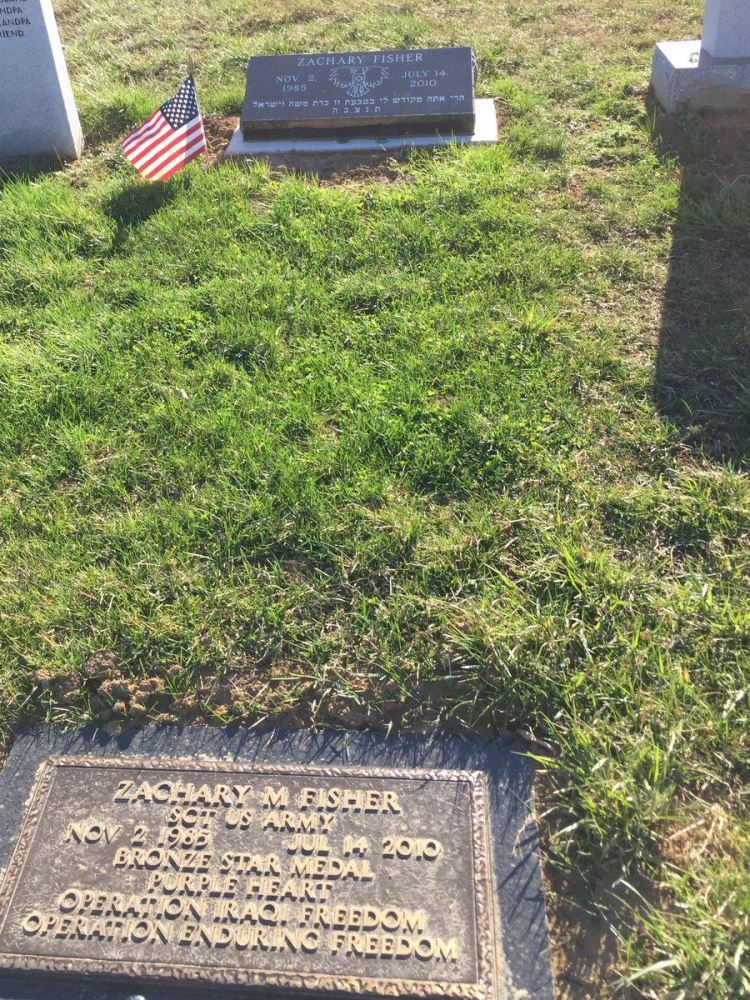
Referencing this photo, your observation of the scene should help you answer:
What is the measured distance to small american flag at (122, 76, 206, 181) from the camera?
5.02 m

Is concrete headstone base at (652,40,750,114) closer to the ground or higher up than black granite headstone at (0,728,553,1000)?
higher up

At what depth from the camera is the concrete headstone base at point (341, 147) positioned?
5453 millimetres

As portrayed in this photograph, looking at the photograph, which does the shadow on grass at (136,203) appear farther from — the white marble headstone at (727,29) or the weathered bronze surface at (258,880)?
the white marble headstone at (727,29)

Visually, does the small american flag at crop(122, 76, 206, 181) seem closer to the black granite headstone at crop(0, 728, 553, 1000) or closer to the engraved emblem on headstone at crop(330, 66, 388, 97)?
the engraved emblem on headstone at crop(330, 66, 388, 97)

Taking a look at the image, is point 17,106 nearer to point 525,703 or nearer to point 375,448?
point 375,448

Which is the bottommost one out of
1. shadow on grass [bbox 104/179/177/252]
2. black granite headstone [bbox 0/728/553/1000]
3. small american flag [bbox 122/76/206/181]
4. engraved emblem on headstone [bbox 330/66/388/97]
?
black granite headstone [bbox 0/728/553/1000]

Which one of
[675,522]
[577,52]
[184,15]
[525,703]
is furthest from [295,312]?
[184,15]

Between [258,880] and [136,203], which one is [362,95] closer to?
[136,203]

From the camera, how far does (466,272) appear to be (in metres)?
4.27

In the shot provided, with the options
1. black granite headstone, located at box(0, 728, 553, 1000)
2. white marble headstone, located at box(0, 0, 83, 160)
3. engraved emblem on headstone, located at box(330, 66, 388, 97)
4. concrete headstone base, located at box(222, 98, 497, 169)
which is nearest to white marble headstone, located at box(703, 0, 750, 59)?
concrete headstone base, located at box(222, 98, 497, 169)

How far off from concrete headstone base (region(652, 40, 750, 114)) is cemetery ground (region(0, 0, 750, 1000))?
0.20 m

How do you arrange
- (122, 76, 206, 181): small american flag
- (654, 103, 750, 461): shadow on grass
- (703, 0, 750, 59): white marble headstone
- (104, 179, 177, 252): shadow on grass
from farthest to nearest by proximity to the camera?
1. (703, 0, 750, 59): white marble headstone
2. (122, 76, 206, 181): small american flag
3. (104, 179, 177, 252): shadow on grass
4. (654, 103, 750, 461): shadow on grass

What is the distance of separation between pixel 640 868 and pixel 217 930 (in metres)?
1.15

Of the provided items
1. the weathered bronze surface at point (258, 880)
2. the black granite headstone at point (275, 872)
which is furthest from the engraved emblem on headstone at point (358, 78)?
the weathered bronze surface at point (258, 880)
